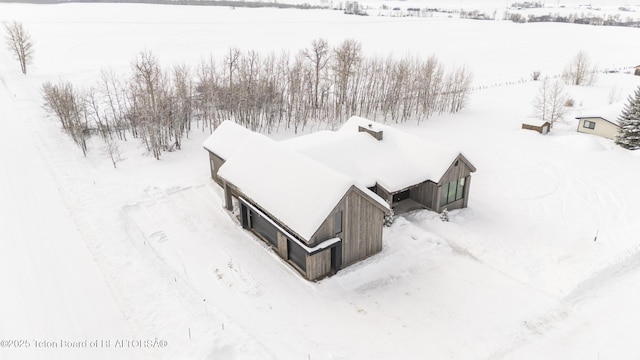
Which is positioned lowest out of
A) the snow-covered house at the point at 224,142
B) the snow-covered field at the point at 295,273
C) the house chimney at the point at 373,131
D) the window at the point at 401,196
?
the snow-covered field at the point at 295,273

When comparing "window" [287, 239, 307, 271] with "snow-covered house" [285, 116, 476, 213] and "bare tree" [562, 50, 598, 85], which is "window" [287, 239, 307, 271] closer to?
"snow-covered house" [285, 116, 476, 213]

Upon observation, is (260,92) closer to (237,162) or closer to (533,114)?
(237,162)

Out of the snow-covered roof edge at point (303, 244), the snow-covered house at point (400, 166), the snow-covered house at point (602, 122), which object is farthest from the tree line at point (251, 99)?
the snow-covered roof edge at point (303, 244)

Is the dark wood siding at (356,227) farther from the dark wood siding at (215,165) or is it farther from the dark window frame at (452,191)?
the dark wood siding at (215,165)

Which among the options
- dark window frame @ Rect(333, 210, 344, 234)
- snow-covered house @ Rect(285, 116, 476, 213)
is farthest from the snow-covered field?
dark window frame @ Rect(333, 210, 344, 234)

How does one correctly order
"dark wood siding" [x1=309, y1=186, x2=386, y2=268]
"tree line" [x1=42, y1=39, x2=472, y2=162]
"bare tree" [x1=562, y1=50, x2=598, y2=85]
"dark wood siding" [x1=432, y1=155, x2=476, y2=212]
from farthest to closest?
"bare tree" [x1=562, y1=50, x2=598, y2=85]
"tree line" [x1=42, y1=39, x2=472, y2=162]
"dark wood siding" [x1=432, y1=155, x2=476, y2=212]
"dark wood siding" [x1=309, y1=186, x2=386, y2=268]

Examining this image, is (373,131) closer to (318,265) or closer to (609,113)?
(318,265)

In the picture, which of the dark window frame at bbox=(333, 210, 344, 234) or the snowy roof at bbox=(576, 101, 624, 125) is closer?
the dark window frame at bbox=(333, 210, 344, 234)
